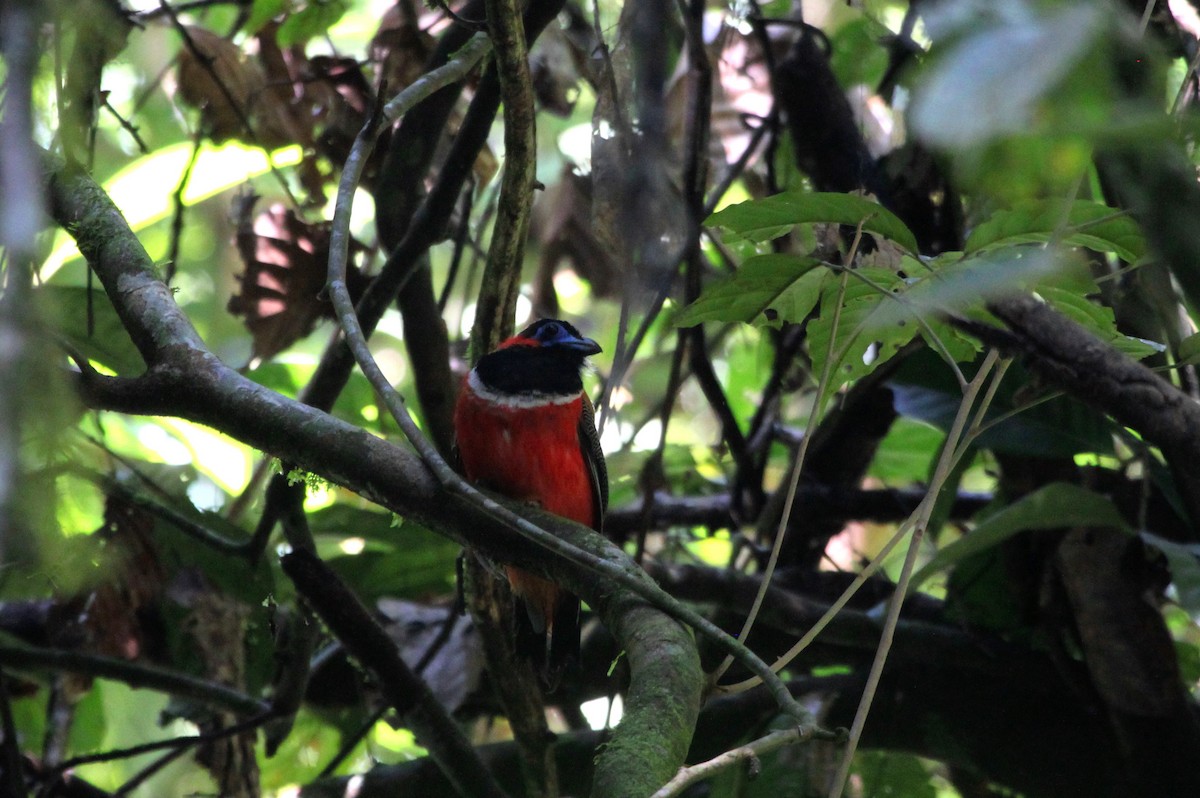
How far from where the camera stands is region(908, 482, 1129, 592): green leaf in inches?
84.2

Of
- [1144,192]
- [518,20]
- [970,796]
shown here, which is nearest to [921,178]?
[518,20]

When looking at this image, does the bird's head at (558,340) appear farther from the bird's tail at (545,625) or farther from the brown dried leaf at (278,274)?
the bird's tail at (545,625)

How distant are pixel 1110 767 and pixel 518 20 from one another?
2.51 m

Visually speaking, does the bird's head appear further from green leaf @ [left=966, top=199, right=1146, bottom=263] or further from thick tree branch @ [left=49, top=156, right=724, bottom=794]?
green leaf @ [left=966, top=199, right=1146, bottom=263]

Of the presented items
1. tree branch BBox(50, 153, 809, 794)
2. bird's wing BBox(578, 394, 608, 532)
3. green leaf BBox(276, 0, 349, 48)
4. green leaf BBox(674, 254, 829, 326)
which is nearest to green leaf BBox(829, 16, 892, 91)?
bird's wing BBox(578, 394, 608, 532)

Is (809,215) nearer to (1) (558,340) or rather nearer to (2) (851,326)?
(2) (851,326)

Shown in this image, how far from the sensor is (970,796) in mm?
3488

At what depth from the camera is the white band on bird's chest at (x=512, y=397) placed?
3.33 meters

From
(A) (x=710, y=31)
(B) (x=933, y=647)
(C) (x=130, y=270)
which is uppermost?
(A) (x=710, y=31)

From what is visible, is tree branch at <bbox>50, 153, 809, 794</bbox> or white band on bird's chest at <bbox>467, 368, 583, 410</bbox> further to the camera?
white band on bird's chest at <bbox>467, 368, 583, 410</bbox>

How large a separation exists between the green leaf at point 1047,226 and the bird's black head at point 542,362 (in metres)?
1.69

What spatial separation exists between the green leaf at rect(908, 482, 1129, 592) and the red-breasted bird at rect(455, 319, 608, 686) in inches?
53.7

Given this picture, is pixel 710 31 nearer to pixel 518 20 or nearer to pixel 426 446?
pixel 518 20

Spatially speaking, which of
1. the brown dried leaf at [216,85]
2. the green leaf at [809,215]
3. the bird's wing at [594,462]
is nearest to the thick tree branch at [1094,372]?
the green leaf at [809,215]
